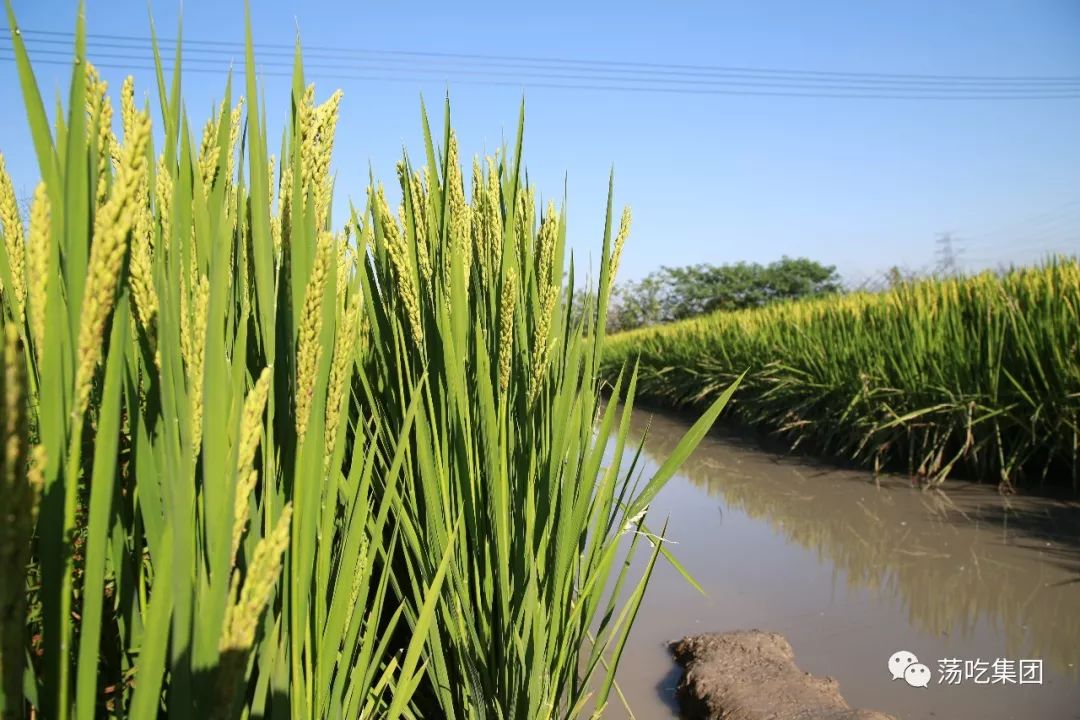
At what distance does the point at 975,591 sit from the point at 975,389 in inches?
73.3

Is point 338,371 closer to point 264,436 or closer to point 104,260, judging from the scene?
point 264,436

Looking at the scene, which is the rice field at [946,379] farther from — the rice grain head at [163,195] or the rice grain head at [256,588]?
the rice grain head at [256,588]

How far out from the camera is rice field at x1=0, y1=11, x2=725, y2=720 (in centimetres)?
38

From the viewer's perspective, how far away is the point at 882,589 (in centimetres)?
256

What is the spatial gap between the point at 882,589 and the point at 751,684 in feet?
3.62

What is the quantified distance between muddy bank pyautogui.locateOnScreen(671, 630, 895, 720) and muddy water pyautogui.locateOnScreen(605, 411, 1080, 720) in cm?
10

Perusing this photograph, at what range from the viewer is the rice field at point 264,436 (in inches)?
15.0

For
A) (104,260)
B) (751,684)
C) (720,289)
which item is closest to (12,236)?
(104,260)

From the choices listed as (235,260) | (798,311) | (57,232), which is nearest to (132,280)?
(57,232)

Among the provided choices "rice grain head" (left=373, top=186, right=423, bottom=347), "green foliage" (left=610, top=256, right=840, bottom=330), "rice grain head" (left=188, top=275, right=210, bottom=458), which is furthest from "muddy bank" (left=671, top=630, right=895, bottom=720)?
"green foliage" (left=610, top=256, right=840, bottom=330)

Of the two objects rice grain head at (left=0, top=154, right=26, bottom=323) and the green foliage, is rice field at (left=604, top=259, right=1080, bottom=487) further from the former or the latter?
the green foliage

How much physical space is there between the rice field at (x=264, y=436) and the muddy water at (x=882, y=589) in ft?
3.41

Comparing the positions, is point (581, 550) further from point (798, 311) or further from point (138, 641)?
point (798, 311)

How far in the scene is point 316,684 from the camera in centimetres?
61
